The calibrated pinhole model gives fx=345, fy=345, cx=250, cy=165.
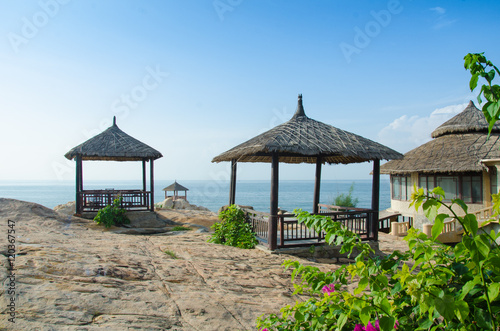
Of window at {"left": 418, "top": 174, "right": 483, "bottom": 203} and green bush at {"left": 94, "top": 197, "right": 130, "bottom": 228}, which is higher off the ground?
window at {"left": 418, "top": 174, "right": 483, "bottom": 203}

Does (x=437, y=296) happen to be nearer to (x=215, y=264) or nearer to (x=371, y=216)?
(x=215, y=264)

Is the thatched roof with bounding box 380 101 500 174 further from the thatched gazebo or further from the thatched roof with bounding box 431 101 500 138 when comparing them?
the thatched gazebo

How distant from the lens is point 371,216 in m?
9.38

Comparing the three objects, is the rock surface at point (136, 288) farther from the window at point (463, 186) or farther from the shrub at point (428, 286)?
the window at point (463, 186)

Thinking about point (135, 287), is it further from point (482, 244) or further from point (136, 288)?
point (482, 244)

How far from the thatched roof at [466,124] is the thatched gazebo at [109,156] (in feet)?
53.6

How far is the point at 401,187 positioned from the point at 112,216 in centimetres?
1600

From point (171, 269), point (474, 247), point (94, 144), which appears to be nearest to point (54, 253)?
point (171, 269)

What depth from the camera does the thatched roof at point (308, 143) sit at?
8164 millimetres

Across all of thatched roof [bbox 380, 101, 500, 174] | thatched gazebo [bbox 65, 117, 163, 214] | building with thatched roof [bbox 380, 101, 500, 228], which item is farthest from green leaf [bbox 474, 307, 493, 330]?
thatched roof [bbox 380, 101, 500, 174]

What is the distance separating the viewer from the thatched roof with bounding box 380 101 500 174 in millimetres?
16922

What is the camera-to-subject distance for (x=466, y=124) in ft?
64.5

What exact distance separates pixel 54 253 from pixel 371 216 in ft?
24.6

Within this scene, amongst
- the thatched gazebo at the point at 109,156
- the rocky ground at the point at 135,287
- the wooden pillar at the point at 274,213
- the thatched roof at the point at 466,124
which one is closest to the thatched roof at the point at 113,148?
the thatched gazebo at the point at 109,156
